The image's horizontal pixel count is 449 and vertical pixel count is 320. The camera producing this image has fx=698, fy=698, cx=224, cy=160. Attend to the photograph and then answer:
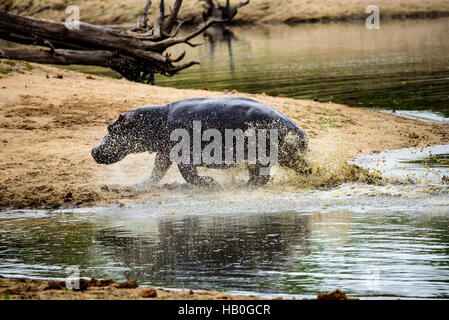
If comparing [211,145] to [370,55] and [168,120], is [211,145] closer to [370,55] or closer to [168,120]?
[168,120]

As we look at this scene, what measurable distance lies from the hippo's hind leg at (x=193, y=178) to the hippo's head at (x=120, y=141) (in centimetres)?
81

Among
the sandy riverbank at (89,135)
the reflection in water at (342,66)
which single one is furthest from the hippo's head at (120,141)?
the reflection in water at (342,66)

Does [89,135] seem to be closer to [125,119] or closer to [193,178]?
[125,119]

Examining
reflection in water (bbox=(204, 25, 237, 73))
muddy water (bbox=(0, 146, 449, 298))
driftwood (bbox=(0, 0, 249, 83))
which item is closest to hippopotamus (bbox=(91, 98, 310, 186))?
muddy water (bbox=(0, 146, 449, 298))

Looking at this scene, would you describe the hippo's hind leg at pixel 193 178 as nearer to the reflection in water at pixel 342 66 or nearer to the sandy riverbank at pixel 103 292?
the sandy riverbank at pixel 103 292

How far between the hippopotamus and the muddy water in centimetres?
33

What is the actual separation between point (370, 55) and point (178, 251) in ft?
65.1

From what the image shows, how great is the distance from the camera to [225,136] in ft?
27.8

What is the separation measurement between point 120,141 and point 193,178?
4.08ft

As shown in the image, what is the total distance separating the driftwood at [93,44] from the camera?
15.2 m

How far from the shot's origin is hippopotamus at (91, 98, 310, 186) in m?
8.38

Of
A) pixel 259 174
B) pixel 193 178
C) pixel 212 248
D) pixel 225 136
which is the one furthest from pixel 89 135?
pixel 212 248

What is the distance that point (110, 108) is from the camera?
12.3m
